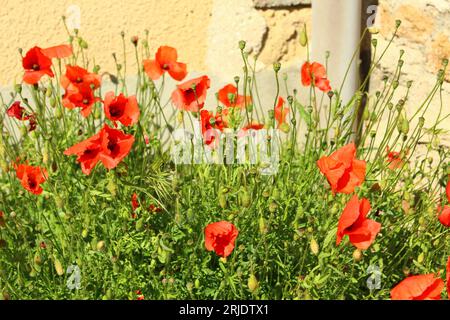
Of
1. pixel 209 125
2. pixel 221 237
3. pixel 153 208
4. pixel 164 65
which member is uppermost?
pixel 164 65

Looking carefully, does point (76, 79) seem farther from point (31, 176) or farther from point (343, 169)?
point (343, 169)

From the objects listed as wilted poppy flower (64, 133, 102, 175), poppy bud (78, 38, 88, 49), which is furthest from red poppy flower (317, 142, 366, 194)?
poppy bud (78, 38, 88, 49)

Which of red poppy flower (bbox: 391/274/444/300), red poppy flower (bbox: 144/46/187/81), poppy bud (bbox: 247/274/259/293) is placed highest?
red poppy flower (bbox: 144/46/187/81)

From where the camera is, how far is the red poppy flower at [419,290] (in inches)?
73.5

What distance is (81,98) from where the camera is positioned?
2590 millimetres

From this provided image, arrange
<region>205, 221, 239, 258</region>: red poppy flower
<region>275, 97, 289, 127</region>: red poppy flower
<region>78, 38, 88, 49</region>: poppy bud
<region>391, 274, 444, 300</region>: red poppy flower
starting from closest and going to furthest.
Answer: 1. <region>391, 274, 444, 300</region>: red poppy flower
2. <region>205, 221, 239, 258</region>: red poppy flower
3. <region>275, 97, 289, 127</region>: red poppy flower
4. <region>78, 38, 88, 49</region>: poppy bud

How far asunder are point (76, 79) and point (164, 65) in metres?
0.31

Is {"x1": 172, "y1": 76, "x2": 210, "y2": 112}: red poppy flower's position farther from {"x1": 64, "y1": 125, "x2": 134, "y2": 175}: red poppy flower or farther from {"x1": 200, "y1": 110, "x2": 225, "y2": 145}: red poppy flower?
{"x1": 64, "y1": 125, "x2": 134, "y2": 175}: red poppy flower

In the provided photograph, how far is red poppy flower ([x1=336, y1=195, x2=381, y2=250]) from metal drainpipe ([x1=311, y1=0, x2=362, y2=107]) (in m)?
1.23

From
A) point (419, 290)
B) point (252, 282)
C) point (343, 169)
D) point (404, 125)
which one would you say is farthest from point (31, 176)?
point (419, 290)

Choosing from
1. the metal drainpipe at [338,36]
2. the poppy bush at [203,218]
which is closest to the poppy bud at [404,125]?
the poppy bush at [203,218]

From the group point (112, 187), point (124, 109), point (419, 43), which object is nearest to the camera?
point (112, 187)

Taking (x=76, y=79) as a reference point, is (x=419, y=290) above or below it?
below

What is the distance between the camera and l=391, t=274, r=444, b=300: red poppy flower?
1.87 m
